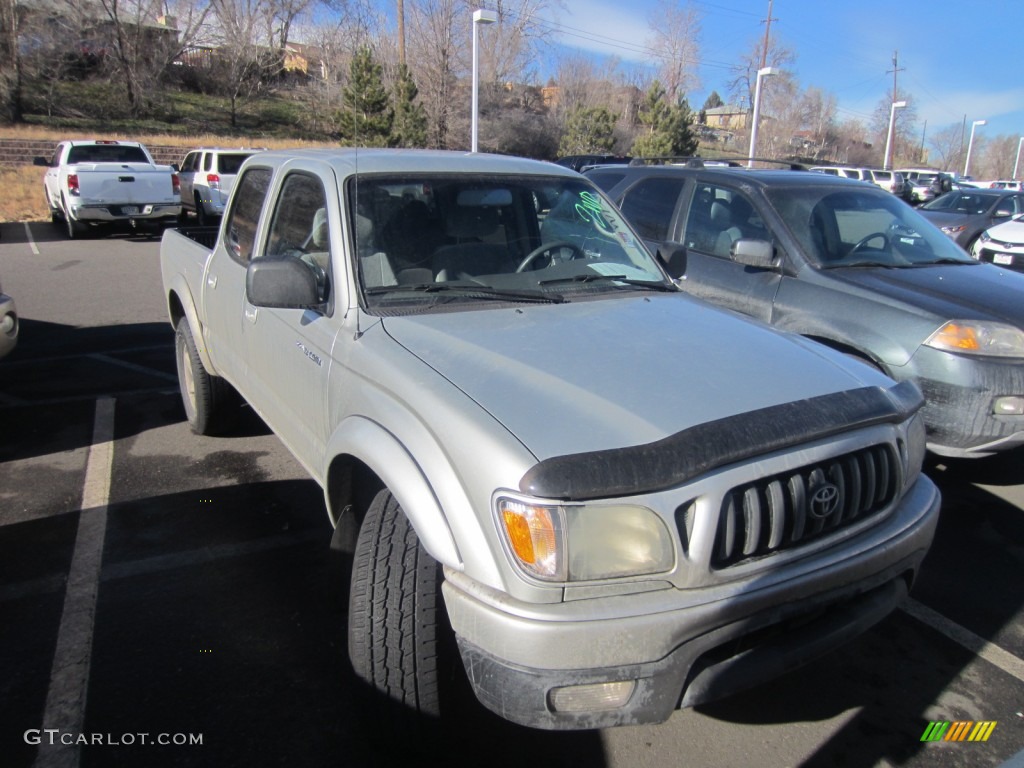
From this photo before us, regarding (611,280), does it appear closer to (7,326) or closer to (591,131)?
(7,326)

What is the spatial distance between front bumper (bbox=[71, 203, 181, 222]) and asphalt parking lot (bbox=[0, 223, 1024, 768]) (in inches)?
476

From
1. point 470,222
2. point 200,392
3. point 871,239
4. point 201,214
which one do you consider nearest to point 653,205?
point 871,239

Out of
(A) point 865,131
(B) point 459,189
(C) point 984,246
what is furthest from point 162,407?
(A) point 865,131

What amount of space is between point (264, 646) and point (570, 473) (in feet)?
5.84

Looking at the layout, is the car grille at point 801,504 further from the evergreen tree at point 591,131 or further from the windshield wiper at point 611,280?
the evergreen tree at point 591,131

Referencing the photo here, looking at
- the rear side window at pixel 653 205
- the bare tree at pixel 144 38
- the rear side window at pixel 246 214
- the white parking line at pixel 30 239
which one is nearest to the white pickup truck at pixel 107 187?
the white parking line at pixel 30 239

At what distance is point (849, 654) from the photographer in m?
3.10

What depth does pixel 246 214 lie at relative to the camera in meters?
4.24

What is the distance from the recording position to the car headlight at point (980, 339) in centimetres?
421

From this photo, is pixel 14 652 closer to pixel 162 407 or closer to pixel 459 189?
pixel 459 189

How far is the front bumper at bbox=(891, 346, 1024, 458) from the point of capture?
4.16 meters

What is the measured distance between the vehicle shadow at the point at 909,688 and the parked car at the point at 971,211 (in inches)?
491

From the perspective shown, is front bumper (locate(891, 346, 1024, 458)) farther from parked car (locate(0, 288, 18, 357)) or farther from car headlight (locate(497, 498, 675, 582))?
parked car (locate(0, 288, 18, 357))

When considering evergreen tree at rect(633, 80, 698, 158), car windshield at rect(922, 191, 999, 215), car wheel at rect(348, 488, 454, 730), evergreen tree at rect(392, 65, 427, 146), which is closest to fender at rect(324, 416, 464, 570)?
car wheel at rect(348, 488, 454, 730)
